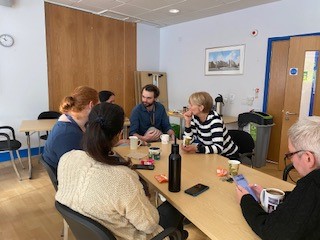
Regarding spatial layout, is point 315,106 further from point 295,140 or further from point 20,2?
point 20,2

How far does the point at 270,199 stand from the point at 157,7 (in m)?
3.91

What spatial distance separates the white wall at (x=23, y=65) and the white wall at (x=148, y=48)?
81.3 inches

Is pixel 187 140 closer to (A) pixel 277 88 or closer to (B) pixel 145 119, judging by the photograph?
(B) pixel 145 119

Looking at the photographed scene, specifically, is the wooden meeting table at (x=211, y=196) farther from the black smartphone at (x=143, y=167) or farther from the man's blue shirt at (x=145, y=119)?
the man's blue shirt at (x=145, y=119)

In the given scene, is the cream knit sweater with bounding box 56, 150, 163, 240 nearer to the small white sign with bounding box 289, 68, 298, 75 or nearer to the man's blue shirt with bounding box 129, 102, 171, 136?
the man's blue shirt with bounding box 129, 102, 171, 136

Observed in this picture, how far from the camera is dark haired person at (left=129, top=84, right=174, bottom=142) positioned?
2.71 meters

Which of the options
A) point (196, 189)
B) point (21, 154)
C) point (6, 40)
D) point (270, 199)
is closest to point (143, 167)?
point (196, 189)

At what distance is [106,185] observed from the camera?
38.6 inches

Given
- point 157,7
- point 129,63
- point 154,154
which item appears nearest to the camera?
point 154,154

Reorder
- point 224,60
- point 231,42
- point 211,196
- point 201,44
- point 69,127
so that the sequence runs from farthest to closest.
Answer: point 201,44 < point 224,60 < point 231,42 < point 69,127 < point 211,196

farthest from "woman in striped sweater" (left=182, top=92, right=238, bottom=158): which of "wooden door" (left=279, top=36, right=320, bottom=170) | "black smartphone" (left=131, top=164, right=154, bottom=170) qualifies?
"wooden door" (left=279, top=36, right=320, bottom=170)

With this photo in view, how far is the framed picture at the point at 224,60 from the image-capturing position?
14.2 ft

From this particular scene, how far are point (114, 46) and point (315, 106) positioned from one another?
12.5 feet

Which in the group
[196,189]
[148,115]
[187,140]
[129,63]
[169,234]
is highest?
[129,63]
